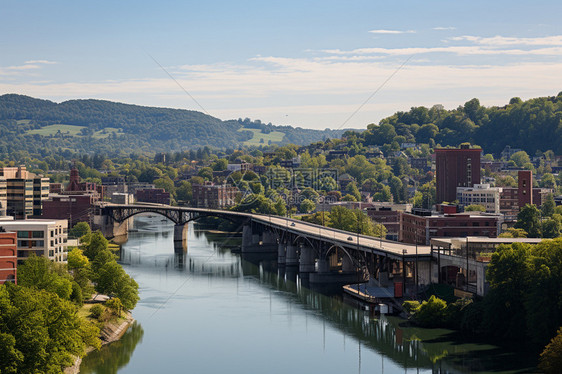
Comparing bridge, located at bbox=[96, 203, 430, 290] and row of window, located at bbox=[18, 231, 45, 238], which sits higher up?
row of window, located at bbox=[18, 231, 45, 238]

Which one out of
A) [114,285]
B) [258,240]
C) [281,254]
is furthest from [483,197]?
[114,285]

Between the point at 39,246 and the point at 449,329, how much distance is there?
33.3 m

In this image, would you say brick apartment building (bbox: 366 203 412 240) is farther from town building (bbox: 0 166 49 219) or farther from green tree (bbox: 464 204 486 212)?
town building (bbox: 0 166 49 219)

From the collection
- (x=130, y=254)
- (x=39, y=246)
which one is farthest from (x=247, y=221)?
(x=39, y=246)

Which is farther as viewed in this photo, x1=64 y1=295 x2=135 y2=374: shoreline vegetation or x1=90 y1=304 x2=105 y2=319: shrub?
x1=90 y1=304 x2=105 y2=319: shrub

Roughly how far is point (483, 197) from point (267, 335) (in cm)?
8507

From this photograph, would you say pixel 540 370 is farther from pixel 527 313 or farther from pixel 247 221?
pixel 247 221

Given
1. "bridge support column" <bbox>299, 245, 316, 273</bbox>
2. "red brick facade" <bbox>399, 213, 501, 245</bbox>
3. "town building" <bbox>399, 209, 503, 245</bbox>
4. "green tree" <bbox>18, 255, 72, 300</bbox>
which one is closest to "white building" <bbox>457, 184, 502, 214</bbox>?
"town building" <bbox>399, 209, 503, 245</bbox>

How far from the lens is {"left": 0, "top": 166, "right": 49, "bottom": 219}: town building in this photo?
126812 millimetres

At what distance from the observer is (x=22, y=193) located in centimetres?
12875

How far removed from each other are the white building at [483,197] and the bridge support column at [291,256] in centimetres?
4270

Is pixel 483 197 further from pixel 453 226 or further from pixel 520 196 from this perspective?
pixel 453 226

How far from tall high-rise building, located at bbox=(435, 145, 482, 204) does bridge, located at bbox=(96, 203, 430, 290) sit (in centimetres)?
3352

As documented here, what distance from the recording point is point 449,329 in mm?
69188
